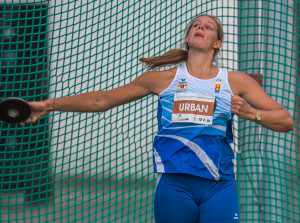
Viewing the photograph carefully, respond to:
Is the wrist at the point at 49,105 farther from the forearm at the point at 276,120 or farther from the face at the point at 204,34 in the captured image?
the forearm at the point at 276,120

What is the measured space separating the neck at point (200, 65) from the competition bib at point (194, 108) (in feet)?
0.56

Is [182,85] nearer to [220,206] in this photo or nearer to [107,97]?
[107,97]

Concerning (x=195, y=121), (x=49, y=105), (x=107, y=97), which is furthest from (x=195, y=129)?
(x=49, y=105)

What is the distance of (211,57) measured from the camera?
3.12 meters

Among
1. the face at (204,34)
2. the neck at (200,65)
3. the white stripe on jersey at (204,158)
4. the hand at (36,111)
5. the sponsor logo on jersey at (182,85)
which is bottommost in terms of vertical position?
the white stripe on jersey at (204,158)

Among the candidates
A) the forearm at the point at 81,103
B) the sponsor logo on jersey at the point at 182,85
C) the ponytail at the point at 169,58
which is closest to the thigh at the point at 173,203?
the sponsor logo on jersey at the point at 182,85

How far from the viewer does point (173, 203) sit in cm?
275

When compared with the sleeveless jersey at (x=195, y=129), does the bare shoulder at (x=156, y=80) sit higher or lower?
higher

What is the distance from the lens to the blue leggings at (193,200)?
→ 2729mm

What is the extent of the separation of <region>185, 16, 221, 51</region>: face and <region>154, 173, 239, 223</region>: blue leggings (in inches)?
31.7

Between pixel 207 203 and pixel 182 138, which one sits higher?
pixel 182 138

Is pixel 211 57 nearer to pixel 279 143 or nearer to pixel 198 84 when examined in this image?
pixel 198 84

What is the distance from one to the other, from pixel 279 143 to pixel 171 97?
6.53ft

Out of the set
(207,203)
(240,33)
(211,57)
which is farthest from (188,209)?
(240,33)
